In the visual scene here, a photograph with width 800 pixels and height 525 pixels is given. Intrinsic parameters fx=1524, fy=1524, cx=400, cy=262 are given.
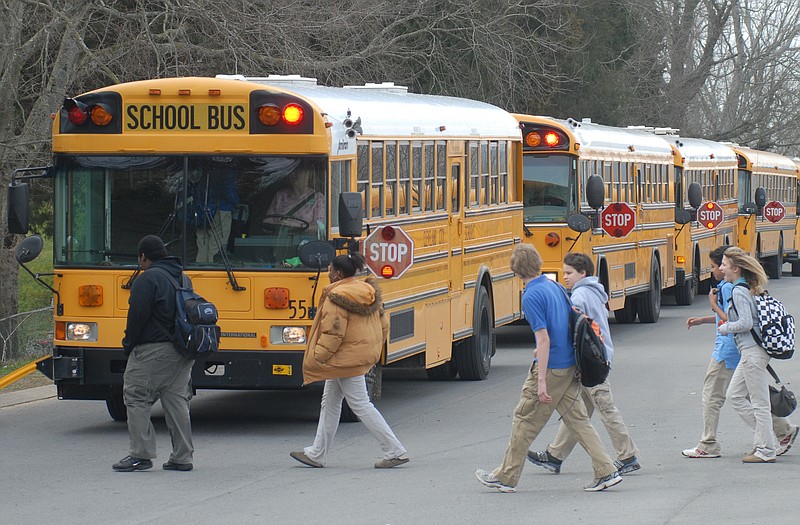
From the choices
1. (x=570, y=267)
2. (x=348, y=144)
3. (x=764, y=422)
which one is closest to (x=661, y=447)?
(x=764, y=422)

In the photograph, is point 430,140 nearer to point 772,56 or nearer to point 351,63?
point 351,63

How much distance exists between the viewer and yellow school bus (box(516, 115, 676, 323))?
64.0 ft

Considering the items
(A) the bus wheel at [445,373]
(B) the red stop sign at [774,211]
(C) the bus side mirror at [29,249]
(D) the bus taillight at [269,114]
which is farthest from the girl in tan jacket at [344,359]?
(B) the red stop sign at [774,211]

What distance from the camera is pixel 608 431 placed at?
31.2 ft

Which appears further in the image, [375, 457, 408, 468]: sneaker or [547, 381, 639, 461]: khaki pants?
[375, 457, 408, 468]: sneaker

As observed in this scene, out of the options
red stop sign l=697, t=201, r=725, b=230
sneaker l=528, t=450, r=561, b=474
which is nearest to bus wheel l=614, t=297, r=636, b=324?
red stop sign l=697, t=201, r=725, b=230

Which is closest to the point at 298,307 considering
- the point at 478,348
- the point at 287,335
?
the point at 287,335

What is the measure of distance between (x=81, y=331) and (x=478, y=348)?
5.22 meters

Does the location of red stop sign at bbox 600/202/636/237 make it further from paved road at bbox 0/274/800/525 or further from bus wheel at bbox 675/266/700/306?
bus wheel at bbox 675/266/700/306

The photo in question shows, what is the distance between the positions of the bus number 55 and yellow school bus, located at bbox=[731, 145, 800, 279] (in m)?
24.3

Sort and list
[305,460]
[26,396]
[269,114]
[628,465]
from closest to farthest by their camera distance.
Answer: [628,465]
[305,460]
[269,114]
[26,396]

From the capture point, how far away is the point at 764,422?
A: 9852 millimetres

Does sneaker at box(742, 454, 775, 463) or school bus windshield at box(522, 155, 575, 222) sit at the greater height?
school bus windshield at box(522, 155, 575, 222)

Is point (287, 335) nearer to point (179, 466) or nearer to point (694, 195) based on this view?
point (179, 466)
